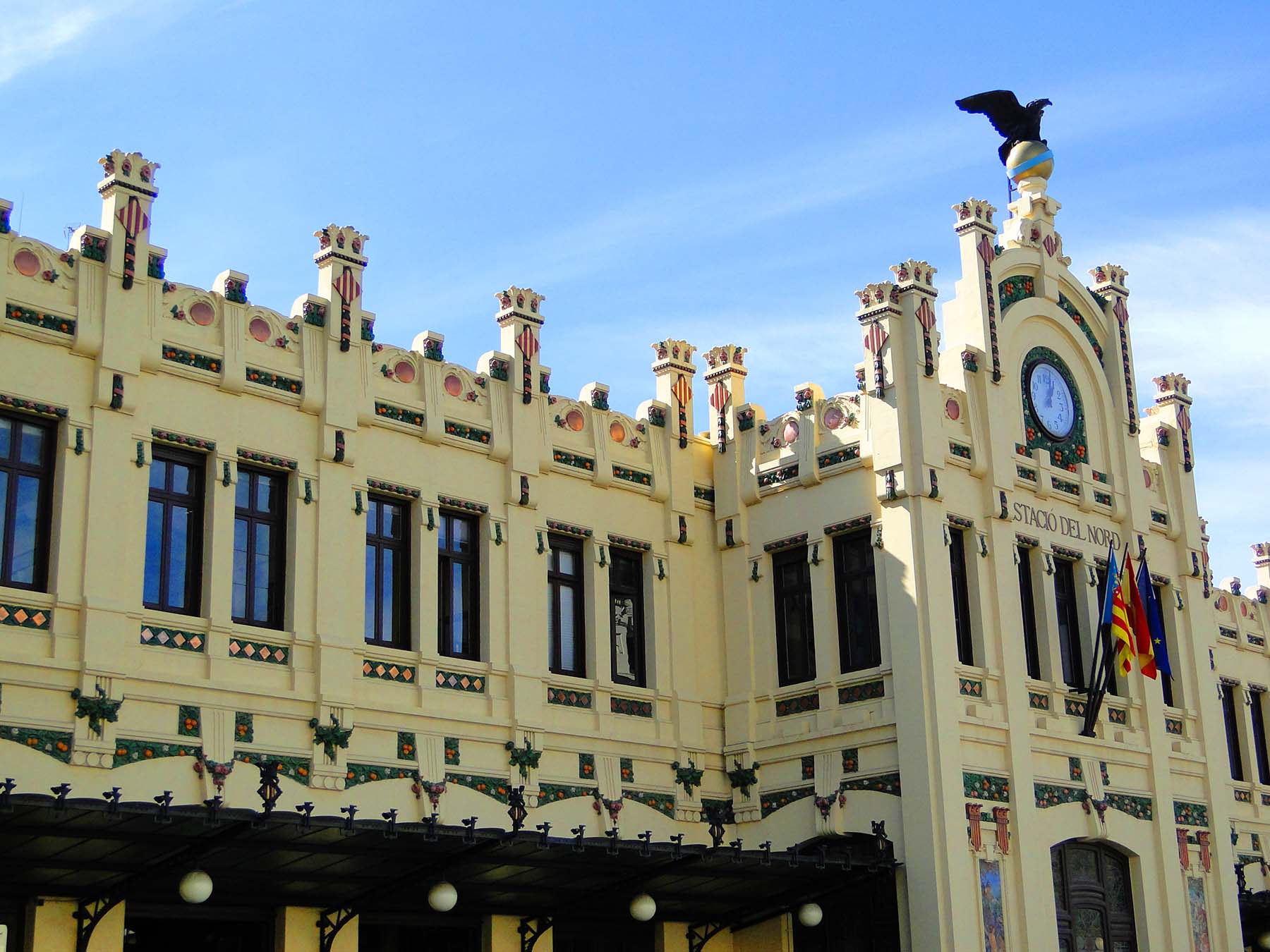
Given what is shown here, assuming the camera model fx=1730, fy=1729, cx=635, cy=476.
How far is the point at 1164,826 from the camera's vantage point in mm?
27297

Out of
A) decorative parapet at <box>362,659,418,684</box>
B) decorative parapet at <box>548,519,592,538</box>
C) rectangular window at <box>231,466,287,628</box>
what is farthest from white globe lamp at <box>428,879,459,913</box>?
decorative parapet at <box>548,519,592,538</box>

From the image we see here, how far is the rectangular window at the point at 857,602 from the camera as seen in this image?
25.5 m

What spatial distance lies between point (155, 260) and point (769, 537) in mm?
10378

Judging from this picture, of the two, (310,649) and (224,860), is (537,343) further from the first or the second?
(224,860)

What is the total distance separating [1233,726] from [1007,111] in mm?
12578

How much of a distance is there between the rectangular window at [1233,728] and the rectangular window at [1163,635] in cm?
412

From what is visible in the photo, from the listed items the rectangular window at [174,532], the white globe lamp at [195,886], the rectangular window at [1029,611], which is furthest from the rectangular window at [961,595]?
the white globe lamp at [195,886]

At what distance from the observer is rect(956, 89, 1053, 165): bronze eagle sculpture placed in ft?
101

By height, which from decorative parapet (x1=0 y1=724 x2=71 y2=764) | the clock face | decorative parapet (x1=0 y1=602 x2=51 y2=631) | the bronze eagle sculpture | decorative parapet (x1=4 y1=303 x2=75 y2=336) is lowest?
decorative parapet (x1=0 y1=724 x2=71 y2=764)

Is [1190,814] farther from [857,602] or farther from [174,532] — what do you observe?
[174,532]

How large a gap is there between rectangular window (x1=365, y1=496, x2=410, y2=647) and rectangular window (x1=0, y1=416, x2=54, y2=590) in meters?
4.51

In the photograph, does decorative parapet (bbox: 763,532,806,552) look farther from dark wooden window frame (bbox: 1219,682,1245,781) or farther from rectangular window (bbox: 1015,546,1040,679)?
dark wooden window frame (bbox: 1219,682,1245,781)

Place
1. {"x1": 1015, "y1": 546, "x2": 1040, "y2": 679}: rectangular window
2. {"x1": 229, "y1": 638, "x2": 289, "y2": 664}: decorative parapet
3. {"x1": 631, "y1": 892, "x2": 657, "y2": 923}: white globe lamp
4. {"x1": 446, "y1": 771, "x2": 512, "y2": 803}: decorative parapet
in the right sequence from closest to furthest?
{"x1": 229, "y1": 638, "x2": 289, "y2": 664}: decorative parapet
{"x1": 631, "y1": 892, "x2": 657, "y2": 923}: white globe lamp
{"x1": 446, "y1": 771, "x2": 512, "y2": 803}: decorative parapet
{"x1": 1015, "y1": 546, "x2": 1040, "y2": 679}: rectangular window

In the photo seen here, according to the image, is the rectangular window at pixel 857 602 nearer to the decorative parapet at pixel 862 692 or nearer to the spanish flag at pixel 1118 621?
the decorative parapet at pixel 862 692
